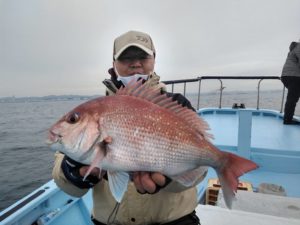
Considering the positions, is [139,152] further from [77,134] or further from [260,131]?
[260,131]

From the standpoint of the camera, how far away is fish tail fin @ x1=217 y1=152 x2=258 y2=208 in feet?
6.15

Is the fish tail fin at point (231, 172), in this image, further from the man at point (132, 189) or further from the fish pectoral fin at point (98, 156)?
the fish pectoral fin at point (98, 156)

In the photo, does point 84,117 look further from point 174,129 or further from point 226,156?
point 226,156

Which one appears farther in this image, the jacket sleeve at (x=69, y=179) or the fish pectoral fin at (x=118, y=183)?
the jacket sleeve at (x=69, y=179)

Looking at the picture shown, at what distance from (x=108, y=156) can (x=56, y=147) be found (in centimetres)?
35

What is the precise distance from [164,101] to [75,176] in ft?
2.89

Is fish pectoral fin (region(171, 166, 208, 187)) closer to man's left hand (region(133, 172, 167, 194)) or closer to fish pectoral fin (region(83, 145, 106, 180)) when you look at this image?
man's left hand (region(133, 172, 167, 194))

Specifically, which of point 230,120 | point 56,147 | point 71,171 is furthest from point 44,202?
point 230,120

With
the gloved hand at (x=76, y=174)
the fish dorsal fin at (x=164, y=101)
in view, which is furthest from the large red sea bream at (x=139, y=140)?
the gloved hand at (x=76, y=174)

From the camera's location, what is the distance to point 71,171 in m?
2.12

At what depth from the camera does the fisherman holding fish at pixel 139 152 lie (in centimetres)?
175

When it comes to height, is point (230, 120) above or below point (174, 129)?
below

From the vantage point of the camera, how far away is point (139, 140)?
1.76 metres

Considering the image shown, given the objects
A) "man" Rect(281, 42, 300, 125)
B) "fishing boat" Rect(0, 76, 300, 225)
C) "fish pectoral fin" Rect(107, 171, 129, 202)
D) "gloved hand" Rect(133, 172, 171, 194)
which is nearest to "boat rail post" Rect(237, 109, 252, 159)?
"fishing boat" Rect(0, 76, 300, 225)
